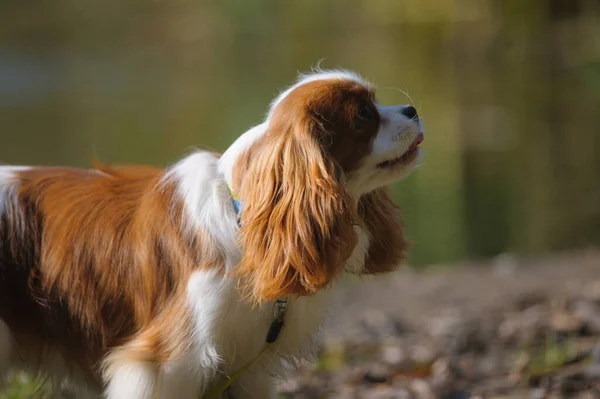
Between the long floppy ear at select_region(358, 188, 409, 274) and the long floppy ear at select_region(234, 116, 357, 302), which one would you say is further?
the long floppy ear at select_region(358, 188, 409, 274)

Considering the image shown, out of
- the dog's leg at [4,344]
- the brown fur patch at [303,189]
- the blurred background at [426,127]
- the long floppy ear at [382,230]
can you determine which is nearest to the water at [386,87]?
the blurred background at [426,127]

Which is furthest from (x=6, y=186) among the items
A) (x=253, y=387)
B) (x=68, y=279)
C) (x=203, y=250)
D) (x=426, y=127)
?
(x=426, y=127)

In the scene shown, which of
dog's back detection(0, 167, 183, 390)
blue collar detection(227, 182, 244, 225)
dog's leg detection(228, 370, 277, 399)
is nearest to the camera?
blue collar detection(227, 182, 244, 225)

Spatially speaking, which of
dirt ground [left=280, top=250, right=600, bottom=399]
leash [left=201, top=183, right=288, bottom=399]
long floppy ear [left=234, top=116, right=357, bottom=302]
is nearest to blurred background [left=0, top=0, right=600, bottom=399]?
dirt ground [left=280, top=250, right=600, bottom=399]

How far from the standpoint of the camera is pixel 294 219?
371 centimetres

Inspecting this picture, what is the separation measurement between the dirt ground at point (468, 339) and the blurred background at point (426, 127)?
0.02 m

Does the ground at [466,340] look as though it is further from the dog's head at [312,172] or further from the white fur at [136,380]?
the dog's head at [312,172]

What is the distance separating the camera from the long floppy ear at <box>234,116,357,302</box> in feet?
12.1

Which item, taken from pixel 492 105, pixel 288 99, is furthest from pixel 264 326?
pixel 492 105

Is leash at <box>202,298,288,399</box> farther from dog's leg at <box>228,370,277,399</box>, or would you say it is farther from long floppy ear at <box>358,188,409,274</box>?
long floppy ear at <box>358,188,409,274</box>

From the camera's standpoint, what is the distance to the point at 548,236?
9.88m

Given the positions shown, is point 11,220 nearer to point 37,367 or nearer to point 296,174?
point 37,367

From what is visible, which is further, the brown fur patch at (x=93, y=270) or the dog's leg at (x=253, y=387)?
the dog's leg at (x=253, y=387)

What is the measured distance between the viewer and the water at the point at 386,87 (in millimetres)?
10992
